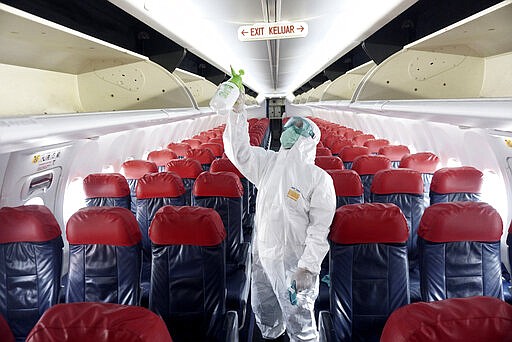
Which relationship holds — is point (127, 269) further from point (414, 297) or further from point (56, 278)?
point (414, 297)

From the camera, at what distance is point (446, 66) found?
4801 mm

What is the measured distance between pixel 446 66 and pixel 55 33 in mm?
4089

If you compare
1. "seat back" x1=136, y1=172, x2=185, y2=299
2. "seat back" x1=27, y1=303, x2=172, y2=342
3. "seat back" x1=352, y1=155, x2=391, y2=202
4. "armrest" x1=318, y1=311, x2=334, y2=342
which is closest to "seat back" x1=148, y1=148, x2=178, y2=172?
"seat back" x1=136, y1=172, x2=185, y2=299

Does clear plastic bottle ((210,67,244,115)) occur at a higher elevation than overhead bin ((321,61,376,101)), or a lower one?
lower

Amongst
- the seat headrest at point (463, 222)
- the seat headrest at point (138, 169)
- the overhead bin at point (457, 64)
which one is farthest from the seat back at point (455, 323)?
the seat headrest at point (138, 169)

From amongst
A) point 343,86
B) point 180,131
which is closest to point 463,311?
point 343,86

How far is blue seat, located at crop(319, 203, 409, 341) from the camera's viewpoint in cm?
264

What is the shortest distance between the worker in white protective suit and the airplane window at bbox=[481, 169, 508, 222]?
2624 mm

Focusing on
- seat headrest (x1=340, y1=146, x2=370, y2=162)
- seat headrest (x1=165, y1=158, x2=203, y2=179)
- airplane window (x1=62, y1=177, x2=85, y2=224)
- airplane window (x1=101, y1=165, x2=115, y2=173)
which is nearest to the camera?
airplane window (x1=62, y1=177, x2=85, y2=224)

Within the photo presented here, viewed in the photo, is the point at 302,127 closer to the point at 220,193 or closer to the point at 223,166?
the point at 220,193

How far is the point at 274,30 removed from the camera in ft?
14.5

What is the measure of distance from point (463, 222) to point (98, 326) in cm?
235

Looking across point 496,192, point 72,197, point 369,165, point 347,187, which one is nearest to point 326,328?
point 347,187

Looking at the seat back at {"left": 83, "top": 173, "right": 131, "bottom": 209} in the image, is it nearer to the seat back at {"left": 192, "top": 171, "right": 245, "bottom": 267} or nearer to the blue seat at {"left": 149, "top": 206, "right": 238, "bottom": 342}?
the seat back at {"left": 192, "top": 171, "right": 245, "bottom": 267}
